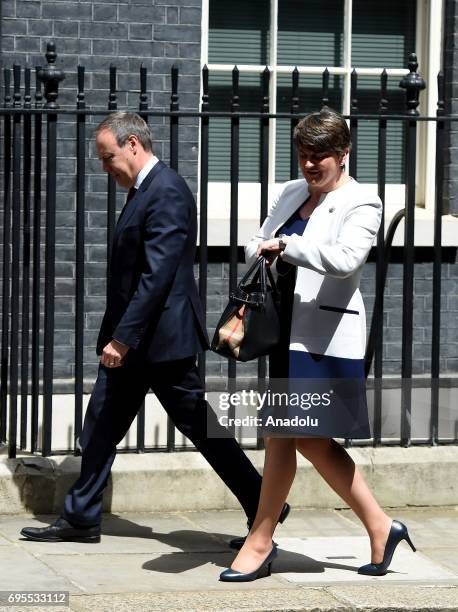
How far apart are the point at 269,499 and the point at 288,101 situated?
384 cm

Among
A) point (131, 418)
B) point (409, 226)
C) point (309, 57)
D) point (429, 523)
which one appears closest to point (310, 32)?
point (309, 57)

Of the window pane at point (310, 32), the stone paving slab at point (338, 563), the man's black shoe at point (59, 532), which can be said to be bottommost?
the stone paving slab at point (338, 563)

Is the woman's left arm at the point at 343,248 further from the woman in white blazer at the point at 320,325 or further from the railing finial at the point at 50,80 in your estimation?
the railing finial at the point at 50,80

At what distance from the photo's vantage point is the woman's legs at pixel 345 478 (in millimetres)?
5734

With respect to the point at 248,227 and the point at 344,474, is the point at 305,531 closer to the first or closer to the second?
the point at 344,474

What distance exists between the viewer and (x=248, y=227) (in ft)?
28.4

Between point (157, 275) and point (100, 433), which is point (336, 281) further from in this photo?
point (100, 433)

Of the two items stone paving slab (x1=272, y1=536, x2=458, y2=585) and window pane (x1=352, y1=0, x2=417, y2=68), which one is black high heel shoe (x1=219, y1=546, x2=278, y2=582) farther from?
window pane (x1=352, y1=0, x2=417, y2=68)

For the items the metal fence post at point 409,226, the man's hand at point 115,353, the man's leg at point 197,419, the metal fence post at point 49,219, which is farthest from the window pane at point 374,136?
the man's hand at point 115,353

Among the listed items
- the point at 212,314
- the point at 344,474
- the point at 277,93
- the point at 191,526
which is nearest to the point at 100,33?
the point at 277,93

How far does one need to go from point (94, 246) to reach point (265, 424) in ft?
9.89

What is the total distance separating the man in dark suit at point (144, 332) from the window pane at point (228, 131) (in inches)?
109

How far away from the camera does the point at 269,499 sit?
5.76 m

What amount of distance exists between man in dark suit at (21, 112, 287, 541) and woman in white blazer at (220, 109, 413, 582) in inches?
15.4
